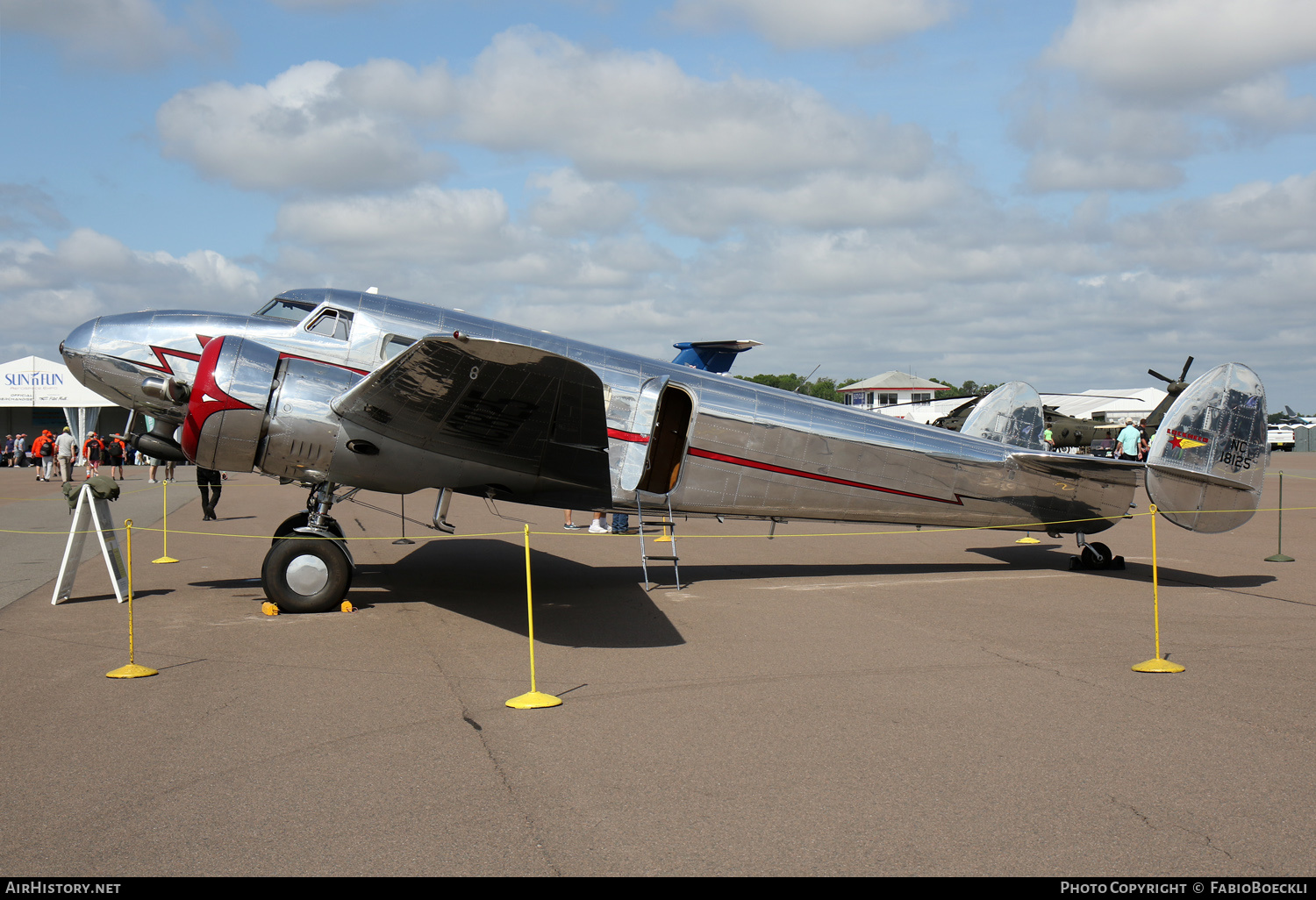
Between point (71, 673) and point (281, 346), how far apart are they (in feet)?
12.2

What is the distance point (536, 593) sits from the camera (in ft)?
31.1

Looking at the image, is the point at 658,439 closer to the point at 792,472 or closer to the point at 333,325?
the point at 792,472

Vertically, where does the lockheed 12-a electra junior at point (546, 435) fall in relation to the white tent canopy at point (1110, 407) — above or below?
below

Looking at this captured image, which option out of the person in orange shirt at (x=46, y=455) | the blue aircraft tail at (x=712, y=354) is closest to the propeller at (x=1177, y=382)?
the blue aircraft tail at (x=712, y=354)

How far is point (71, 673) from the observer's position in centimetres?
605

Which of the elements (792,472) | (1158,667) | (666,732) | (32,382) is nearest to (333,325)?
(792,472)

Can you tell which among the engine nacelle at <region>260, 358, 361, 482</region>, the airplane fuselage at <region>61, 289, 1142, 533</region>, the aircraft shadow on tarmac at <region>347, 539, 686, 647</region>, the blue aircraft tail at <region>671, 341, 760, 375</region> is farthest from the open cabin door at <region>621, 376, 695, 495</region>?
the blue aircraft tail at <region>671, 341, 760, 375</region>

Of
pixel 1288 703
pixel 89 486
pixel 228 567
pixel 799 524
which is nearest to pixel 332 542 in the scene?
pixel 89 486

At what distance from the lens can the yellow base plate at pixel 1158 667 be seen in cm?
619

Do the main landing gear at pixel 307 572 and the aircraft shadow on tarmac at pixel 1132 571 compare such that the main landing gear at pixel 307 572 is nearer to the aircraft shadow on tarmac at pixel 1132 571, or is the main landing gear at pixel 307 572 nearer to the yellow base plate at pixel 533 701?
the yellow base plate at pixel 533 701

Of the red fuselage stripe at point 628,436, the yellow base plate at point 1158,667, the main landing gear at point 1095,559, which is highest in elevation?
the red fuselage stripe at point 628,436

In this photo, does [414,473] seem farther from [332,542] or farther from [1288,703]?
[1288,703]

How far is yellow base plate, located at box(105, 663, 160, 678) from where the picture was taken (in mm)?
5945

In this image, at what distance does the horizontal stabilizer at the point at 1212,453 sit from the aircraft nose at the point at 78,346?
11.9 meters
